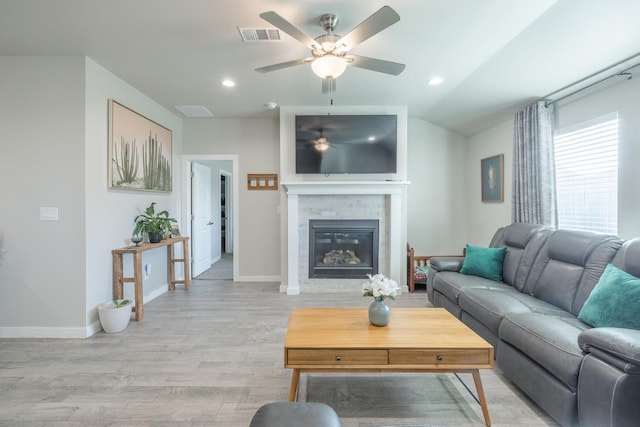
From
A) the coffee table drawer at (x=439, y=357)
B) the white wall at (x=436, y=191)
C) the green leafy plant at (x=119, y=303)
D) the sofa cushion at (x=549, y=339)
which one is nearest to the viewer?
the sofa cushion at (x=549, y=339)

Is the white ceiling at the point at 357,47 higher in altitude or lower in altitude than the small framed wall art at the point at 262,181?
higher

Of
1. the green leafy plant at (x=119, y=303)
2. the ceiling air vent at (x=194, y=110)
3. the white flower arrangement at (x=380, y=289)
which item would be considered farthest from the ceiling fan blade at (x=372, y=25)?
the green leafy plant at (x=119, y=303)

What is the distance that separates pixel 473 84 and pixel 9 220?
4944mm

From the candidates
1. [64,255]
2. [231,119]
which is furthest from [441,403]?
[231,119]

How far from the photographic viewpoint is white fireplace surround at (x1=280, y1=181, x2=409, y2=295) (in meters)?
4.11

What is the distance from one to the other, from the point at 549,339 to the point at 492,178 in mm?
Answer: 3111

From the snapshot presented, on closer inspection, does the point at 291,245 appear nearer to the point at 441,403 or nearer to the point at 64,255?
the point at 64,255

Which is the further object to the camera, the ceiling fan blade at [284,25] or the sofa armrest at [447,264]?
the sofa armrest at [447,264]

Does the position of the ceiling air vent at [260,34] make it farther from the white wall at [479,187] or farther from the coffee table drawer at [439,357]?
the white wall at [479,187]

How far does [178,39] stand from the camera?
2502 mm

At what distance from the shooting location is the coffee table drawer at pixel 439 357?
1692 mm

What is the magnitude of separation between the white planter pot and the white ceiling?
2.41m

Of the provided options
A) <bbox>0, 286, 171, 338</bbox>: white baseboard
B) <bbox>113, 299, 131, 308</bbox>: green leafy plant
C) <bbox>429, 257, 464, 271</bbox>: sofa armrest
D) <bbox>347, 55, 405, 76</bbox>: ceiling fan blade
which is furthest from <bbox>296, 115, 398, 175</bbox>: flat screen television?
<bbox>0, 286, 171, 338</bbox>: white baseboard

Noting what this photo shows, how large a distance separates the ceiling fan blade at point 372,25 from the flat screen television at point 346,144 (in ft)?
6.60
